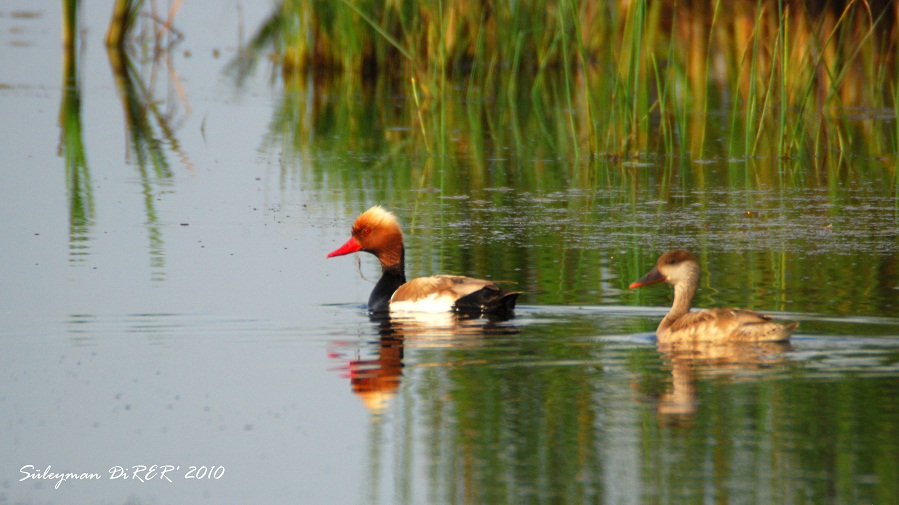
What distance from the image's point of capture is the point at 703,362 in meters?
6.82

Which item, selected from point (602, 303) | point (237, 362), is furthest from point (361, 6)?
point (237, 362)

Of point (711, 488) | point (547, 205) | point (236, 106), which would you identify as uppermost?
point (236, 106)

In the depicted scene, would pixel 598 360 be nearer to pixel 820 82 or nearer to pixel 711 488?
pixel 711 488

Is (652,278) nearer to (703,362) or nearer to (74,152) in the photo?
(703,362)

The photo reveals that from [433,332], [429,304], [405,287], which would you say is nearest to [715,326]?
[433,332]

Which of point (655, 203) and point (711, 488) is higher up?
point (655, 203)

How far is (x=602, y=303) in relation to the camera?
8.14m

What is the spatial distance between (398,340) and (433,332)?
281 millimetres

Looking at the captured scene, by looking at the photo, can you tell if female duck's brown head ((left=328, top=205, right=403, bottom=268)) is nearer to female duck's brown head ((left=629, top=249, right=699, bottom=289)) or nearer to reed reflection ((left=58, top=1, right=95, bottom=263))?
reed reflection ((left=58, top=1, right=95, bottom=263))

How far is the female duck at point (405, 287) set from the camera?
318 inches

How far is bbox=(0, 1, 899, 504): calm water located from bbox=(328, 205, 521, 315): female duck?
190mm

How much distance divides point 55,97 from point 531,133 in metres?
6.81

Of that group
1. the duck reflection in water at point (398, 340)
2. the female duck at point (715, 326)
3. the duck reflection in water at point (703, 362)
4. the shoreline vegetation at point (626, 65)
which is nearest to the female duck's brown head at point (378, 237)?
the duck reflection in water at point (398, 340)

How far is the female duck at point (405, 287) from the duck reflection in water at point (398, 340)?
0.07 m
